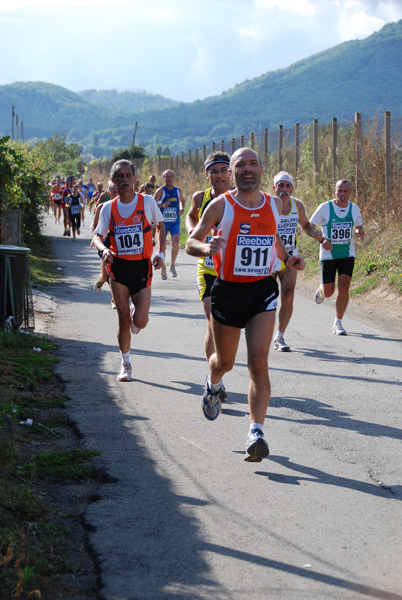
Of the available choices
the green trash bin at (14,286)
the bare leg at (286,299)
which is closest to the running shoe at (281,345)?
the bare leg at (286,299)

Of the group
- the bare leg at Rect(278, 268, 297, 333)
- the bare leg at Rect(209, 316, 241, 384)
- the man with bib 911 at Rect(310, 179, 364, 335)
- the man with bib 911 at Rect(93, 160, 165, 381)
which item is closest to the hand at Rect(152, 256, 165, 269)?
the man with bib 911 at Rect(93, 160, 165, 381)

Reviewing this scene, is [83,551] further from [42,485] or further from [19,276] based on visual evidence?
[19,276]

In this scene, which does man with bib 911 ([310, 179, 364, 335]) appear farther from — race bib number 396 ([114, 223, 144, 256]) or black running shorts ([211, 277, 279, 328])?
black running shorts ([211, 277, 279, 328])

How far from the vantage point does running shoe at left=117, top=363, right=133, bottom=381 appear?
27.8ft

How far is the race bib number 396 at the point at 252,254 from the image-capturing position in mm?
5801

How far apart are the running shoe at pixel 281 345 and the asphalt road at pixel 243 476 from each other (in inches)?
5.2

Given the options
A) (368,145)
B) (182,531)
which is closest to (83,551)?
(182,531)

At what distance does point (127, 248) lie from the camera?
8.41 m

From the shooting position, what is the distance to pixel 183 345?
10.6m

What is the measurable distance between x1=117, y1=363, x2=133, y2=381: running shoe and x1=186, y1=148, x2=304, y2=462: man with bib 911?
2.70 m

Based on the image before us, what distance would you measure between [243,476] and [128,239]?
3519 mm

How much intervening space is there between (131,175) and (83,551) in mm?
4736

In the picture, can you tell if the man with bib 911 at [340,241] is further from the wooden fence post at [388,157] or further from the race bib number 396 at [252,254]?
the wooden fence post at [388,157]

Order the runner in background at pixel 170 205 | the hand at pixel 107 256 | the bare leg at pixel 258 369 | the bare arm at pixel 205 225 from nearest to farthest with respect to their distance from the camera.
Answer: the bare leg at pixel 258 369, the bare arm at pixel 205 225, the hand at pixel 107 256, the runner in background at pixel 170 205
